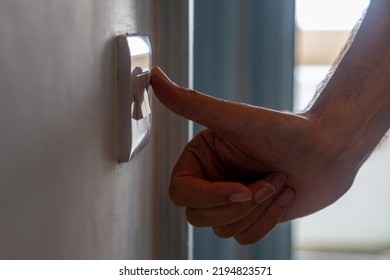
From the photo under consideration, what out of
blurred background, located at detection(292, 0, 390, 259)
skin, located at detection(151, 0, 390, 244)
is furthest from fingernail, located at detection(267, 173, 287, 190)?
blurred background, located at detection(292, 0, 390, 259)

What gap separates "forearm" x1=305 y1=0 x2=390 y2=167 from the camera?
0.72 metres

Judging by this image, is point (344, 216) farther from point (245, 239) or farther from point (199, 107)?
point (199, 107)

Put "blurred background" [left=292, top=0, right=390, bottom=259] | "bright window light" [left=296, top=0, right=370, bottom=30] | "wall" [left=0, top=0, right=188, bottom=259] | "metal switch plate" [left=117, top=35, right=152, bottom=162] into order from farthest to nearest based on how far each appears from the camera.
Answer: "blurred background" [left=292, top=0, right=390, bottom=259], "bright window light" [left=296, top=0, right=370, bottom=30], "metal switch plate" [left=117, top=35, right=152, bottom=162], "wall" [left=0, top=0, right=188, bottom=259]

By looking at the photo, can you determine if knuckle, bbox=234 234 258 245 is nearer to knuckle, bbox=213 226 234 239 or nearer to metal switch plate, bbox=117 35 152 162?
knuckle, bbox=213 226 234 239

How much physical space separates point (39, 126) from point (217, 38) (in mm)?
815

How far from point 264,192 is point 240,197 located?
0.04m

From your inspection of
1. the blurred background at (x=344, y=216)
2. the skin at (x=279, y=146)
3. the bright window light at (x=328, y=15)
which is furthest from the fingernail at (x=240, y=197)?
the blurred background at (x=344, y=216)

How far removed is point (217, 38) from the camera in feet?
3.83

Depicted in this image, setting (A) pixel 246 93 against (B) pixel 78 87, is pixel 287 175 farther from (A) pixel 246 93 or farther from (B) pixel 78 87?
(A) pixel 246 93

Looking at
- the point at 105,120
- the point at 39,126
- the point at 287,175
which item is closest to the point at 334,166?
the point at 287,175

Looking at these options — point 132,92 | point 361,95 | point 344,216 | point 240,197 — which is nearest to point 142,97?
point 132,92

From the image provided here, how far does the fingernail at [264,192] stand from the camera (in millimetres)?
672

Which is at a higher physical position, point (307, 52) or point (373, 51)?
point (373, 51)

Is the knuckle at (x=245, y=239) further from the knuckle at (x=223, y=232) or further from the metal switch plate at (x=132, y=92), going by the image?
the metal switch plate at (x=132, y=92)
